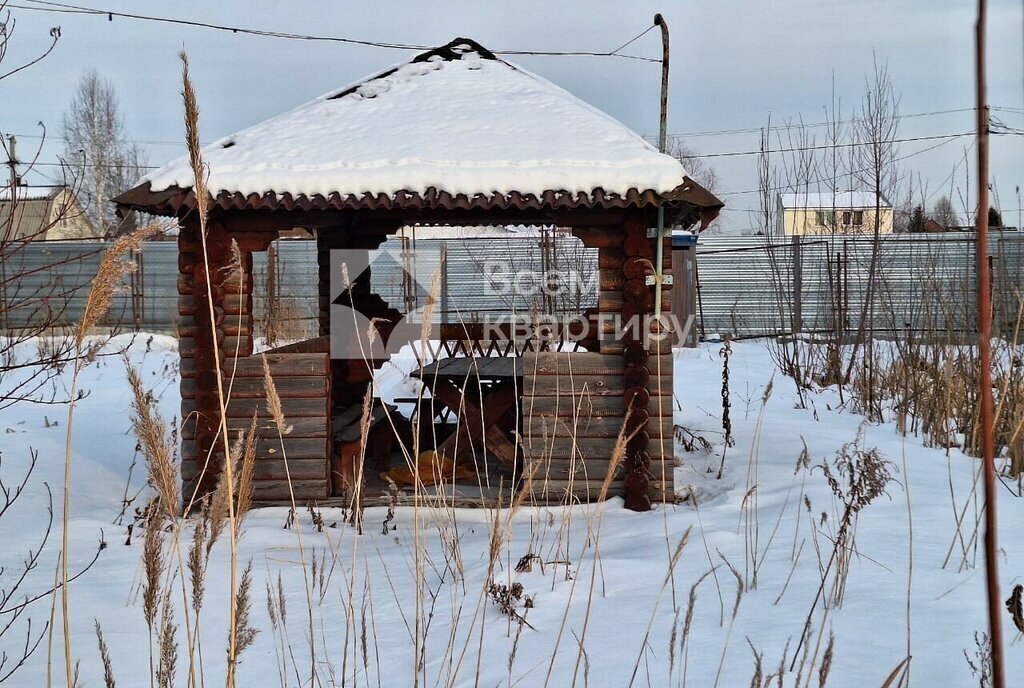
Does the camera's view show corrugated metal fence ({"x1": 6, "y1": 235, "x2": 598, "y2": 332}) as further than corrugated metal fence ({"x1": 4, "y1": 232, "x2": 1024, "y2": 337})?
Yes

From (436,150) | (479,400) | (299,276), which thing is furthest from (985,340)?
(299,276)

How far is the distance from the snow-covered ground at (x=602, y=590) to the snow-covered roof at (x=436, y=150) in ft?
6.77

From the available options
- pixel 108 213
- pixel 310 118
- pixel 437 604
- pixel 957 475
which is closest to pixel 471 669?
pixel 437 604

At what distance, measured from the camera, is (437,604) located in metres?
3.78

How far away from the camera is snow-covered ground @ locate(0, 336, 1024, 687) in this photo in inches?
113

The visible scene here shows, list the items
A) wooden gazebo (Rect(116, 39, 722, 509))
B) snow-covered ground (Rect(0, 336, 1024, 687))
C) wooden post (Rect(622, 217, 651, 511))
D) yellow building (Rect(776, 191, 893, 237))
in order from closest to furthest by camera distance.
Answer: snow-covered ground (Rect(0, 336, 1024, 687)) < wooden gazebo (Rect(116, 39, 722, 509)) < wooden post (Rect(622, 217, 651, 511)) < yellow building (Rect(776, 191, 893, 237))

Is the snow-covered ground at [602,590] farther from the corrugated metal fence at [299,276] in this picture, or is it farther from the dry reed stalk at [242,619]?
the corrugated metal fence at [299,276]

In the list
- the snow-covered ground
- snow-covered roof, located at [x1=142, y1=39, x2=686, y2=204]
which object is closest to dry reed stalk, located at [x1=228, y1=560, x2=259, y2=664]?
the snow-covered ground

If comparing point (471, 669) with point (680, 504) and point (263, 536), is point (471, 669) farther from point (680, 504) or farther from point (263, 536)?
point (680, 504)

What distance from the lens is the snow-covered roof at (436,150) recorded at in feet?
18.1

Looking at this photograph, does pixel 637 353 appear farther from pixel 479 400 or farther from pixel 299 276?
pixel 299 276

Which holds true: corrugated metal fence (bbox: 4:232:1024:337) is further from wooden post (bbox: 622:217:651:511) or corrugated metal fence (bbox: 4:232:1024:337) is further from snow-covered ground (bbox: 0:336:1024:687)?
snow-covered ground (bbox: 0:336:1024:687)

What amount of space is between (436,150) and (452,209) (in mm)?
401

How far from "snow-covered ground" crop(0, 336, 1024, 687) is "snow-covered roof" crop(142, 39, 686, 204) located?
2064mm
